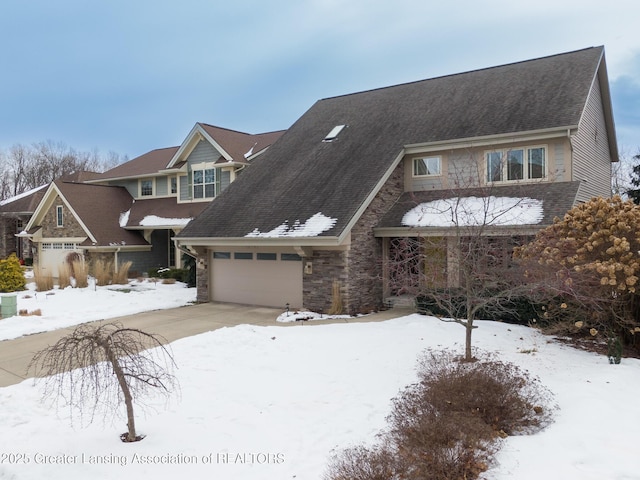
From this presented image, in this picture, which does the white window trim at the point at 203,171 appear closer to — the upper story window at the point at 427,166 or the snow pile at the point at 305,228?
the snow pile at the point at 305,228

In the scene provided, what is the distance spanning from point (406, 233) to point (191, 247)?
7408mm

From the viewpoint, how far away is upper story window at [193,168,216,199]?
2270 cm

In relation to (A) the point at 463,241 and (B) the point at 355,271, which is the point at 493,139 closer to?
(A) the point at 463,241

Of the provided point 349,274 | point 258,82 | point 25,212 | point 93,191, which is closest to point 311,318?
point 349,274

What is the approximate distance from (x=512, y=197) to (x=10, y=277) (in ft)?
62.7

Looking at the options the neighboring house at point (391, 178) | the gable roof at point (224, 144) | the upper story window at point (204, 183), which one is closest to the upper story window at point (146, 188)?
the gable roof at point (224, 144)

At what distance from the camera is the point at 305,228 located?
517 inches

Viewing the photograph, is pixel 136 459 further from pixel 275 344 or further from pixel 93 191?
pixel 93 191

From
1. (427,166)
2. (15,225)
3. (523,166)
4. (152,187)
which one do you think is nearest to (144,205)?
(152,187)

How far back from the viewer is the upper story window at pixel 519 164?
14008mm

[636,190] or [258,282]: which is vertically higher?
[636,190]

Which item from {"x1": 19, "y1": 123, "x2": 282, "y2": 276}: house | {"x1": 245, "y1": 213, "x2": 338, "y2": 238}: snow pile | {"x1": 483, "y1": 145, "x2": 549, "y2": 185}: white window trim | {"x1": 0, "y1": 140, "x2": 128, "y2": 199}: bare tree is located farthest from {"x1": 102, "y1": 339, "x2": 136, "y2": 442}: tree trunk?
{"x1": 0, "y1": 140, "x2": 128, "y2": 199}: bare tree

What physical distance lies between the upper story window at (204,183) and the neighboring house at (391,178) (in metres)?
5.11

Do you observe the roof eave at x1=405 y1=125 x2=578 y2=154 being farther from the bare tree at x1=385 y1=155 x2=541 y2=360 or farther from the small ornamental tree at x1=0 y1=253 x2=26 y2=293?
the small ornamental tree at x1=0 y1=253 x2=26 y2=293
